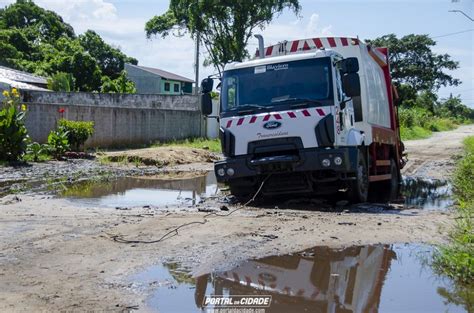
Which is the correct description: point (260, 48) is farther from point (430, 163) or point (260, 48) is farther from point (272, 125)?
point (430, 163)

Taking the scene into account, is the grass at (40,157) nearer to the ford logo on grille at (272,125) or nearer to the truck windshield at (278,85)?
the truck windshield at (278,85)

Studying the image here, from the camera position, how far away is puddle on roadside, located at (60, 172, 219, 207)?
10570 mm

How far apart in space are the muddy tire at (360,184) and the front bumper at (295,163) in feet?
1.52

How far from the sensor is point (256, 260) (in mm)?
5898

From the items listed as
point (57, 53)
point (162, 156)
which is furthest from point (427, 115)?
point (162, 156)

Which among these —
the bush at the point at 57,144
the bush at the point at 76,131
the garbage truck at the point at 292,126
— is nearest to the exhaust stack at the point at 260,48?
the garbage truck at the point at 292,126

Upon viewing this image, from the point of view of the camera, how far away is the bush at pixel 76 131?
19625 mm

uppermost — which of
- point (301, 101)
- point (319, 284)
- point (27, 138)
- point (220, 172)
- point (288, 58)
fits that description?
point (288, 58)

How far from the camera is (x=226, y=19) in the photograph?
3319cm

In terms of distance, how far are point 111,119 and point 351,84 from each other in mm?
15604

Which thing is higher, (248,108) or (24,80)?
(24,80)

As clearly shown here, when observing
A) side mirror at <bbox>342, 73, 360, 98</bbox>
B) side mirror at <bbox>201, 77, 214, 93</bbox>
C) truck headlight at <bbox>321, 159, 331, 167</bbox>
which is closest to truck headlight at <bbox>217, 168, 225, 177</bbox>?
side mirror at <bbox>201, 77, 214, 93</bbox>

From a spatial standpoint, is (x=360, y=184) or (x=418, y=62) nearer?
(x=360, y=184)

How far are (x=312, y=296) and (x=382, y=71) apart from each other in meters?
9.47
